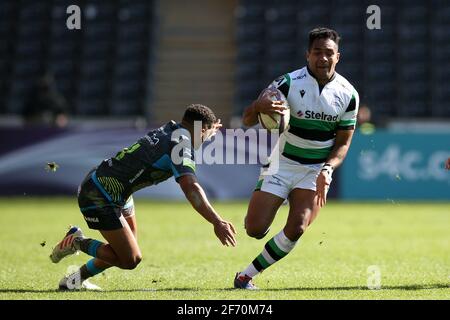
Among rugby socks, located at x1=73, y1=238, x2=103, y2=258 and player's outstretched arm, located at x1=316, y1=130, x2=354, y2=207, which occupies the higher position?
player's outstretched arm, located at x1=316, y1=130, x2=354, y2=207

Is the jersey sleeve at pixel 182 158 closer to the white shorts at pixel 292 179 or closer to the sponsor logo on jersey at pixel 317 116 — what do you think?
the white shorts at pixel 292 179

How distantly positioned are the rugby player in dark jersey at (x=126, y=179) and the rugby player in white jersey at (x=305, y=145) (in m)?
0.56

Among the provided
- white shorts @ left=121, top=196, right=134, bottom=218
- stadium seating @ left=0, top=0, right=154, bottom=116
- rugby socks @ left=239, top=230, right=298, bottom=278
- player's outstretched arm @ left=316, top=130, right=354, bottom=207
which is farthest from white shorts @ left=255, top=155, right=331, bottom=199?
stadium seating @ left=0, top=0, right=154, bottom=116

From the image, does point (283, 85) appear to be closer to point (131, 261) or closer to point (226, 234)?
point (226, 234)

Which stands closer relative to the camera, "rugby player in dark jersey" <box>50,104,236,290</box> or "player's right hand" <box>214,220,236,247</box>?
"player's right hand" <box>214,220,236,247</box>

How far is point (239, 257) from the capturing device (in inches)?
437

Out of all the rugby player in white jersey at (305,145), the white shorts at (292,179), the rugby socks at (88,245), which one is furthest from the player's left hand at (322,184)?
the rugby socks at (88,245)

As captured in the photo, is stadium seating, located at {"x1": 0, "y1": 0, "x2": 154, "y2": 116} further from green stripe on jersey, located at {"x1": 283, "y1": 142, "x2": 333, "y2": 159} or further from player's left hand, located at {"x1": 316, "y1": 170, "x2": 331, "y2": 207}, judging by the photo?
player's left hand, located at {"x1": 316, "y1": 170, "x2": 331, "y2": 207}

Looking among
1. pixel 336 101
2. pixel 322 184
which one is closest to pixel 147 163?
pixel 322 184

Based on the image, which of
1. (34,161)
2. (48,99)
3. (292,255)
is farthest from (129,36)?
(292,255)

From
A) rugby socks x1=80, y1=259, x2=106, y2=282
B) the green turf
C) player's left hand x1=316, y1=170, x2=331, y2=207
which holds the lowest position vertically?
the green turf

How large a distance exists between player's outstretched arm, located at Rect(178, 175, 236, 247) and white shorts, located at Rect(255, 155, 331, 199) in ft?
3.58

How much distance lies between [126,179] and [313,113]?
5.99 ft

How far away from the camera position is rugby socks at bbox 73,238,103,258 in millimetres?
8273
